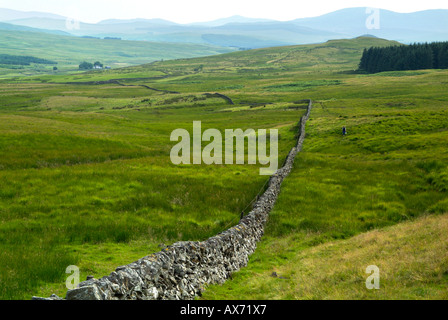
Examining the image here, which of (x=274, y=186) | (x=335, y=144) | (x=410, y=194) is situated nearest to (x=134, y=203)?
(x=274, y=186)

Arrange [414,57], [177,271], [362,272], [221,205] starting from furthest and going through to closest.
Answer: [414,57] → [221,205] → [362,272] → [177,271]

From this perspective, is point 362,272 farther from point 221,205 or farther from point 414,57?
point 414,57

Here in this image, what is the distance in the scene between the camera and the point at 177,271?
11906 millimetres

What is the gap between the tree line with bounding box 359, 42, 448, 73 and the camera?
17512 cm

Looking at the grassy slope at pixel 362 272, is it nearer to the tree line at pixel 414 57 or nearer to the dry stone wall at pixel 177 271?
the dry stone wall at pixel 177 271

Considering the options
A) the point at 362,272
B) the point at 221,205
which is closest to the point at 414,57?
the point at 221,205

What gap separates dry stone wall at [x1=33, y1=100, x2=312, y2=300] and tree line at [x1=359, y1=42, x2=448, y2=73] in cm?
19480

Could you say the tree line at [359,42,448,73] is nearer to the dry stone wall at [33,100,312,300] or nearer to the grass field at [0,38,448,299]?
the grass field at [0,38,448,299]

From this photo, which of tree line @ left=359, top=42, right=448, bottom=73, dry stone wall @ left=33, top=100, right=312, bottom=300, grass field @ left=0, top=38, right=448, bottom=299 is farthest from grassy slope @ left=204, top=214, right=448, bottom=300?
tree line @ left=359, top=42, right=448, bottom=73

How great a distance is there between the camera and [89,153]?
45.4 m

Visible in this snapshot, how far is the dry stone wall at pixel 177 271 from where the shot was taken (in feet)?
30.8

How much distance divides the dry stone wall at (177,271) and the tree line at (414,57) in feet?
639

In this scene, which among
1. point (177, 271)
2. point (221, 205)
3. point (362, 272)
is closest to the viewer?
point (177, 271)

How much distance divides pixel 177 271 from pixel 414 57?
201922mm
